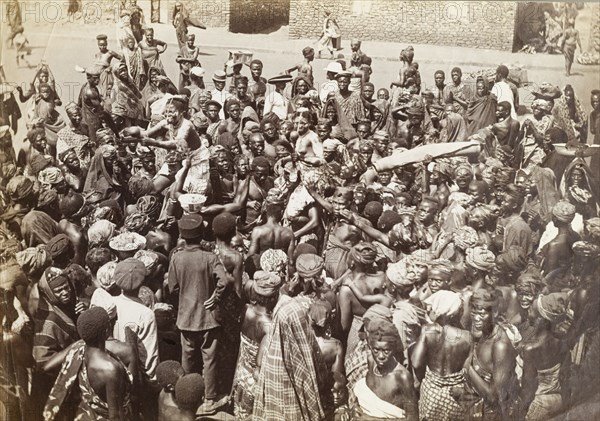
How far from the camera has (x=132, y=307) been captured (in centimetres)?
672

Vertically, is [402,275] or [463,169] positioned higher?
[463,169]

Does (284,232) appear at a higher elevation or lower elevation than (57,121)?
lower

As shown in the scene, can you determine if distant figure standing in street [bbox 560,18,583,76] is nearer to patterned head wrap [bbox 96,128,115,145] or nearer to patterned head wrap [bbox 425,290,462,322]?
patterned head wrap [bbox 425,290,462,322]

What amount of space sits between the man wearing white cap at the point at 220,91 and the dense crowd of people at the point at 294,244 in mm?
18

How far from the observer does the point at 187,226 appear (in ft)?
22.2

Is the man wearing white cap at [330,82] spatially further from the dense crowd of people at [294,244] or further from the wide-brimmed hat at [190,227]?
the wide-brimmed hat at [190,227]

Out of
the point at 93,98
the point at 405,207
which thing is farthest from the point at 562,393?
the point at 93,98

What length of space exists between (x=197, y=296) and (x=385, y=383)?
5.66ft

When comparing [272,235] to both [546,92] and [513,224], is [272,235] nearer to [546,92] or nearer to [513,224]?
[513,224]

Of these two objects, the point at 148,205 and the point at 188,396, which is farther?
the point at 148,205

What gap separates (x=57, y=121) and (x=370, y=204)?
2.88 meters

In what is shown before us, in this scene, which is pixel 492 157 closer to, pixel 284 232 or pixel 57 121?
pixel 284 232

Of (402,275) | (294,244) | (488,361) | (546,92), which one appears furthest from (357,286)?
(546,92)

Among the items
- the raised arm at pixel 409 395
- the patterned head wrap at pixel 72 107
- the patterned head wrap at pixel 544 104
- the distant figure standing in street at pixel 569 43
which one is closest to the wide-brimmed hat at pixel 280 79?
the patterned head wrap at pixel 72 107
